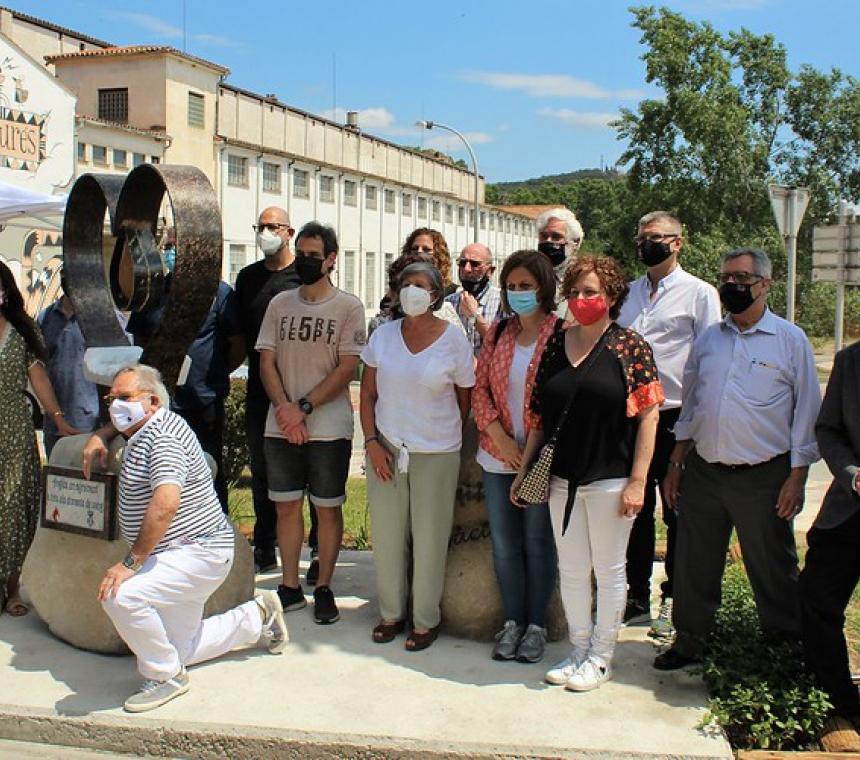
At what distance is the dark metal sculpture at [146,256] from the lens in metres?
4.92

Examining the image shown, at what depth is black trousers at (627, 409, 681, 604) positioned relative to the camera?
5.02m

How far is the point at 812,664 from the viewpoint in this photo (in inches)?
162

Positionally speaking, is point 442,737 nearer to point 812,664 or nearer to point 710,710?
point 710,710

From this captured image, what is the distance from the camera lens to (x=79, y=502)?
15.8 ft

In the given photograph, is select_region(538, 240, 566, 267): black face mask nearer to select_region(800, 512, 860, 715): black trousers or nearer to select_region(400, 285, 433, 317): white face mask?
select_region(400, 285, 433, 317): white face mask

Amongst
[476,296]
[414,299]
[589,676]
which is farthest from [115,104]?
[589,676]

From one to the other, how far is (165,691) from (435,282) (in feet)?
7.33

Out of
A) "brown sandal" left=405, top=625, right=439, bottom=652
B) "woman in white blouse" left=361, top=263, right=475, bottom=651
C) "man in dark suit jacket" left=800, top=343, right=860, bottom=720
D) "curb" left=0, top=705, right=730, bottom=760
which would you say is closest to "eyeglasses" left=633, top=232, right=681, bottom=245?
"woman in white blouse" left=361, top=263, right=475, bottom=651

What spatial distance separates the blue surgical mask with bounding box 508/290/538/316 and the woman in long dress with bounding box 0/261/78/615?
272cm

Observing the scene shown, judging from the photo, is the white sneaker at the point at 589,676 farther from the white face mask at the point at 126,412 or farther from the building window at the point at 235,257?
the building window at the point at 235,257

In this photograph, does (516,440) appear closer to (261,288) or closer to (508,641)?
(508,641)

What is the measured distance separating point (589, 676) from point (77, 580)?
2545 millimetres

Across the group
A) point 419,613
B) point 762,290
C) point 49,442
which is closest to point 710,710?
point 419,613

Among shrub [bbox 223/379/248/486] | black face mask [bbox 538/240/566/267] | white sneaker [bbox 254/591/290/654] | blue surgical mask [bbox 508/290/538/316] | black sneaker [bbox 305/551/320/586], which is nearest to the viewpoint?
blue surgical mask [bbox 508/290/538/316]
